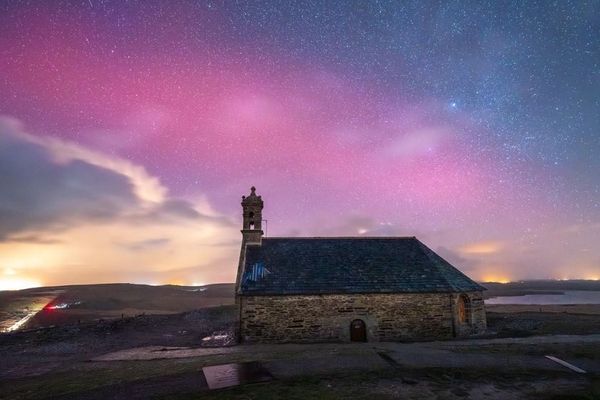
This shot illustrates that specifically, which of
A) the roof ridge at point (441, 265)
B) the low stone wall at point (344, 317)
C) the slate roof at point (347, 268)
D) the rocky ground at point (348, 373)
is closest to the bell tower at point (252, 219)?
the slate roof at point (347, 268)

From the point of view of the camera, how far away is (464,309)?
75.9ft

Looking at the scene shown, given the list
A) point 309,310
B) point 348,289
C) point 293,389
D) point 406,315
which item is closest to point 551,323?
point 406,315

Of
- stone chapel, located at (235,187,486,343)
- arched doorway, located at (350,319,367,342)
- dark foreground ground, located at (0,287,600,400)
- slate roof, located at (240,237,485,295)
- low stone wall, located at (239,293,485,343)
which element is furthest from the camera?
slate roof, located at (240,237,485,295)

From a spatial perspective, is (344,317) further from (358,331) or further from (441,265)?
(441,265)

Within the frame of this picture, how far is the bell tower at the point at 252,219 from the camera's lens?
89.0 feet

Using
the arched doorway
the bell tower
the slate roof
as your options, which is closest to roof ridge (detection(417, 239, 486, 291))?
the slate roof

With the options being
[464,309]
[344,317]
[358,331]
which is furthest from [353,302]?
[464,309]

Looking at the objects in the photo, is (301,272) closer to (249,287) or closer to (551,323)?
(249,287)

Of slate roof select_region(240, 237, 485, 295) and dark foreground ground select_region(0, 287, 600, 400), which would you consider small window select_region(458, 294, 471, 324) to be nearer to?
slate roof select_region(240, 237, 485, 295)

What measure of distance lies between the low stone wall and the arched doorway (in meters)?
0.22

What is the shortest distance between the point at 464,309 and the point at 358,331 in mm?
7518

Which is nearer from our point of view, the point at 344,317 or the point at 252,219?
the point at 344,317

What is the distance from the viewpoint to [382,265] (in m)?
24.8

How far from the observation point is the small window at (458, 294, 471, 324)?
22750 millimetres
